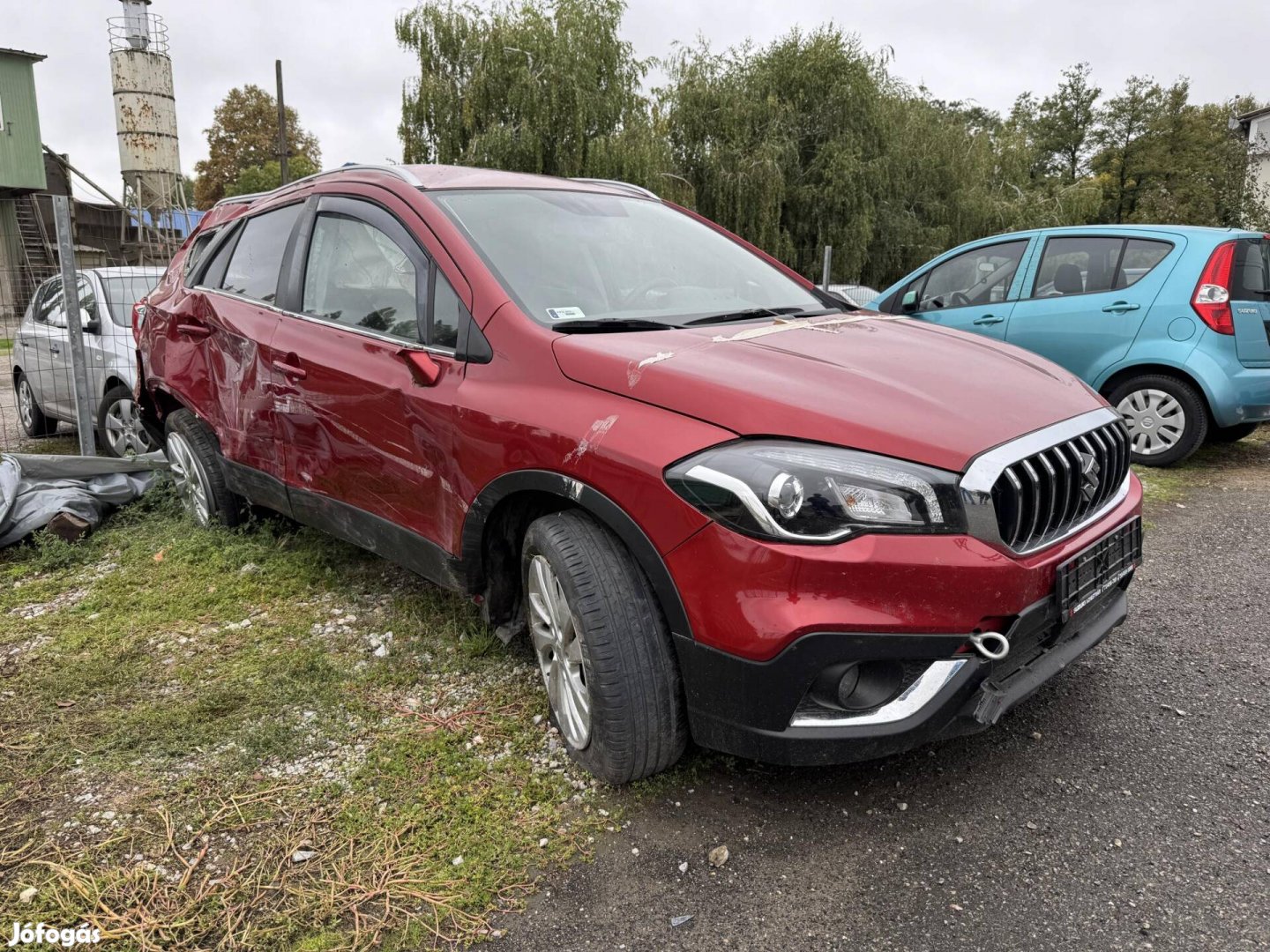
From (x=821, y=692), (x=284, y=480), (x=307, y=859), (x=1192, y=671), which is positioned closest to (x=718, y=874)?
(x=821, y=692)

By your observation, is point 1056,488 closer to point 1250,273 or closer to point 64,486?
point 1250,273

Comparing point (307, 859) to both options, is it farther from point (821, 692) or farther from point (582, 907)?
point (821, 692)

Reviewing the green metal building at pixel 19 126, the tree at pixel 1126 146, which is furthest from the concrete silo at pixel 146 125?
the tree at pixel 1126 146

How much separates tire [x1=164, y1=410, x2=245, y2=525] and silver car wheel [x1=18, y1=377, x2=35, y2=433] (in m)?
3.61

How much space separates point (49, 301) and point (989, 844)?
26.4 feet

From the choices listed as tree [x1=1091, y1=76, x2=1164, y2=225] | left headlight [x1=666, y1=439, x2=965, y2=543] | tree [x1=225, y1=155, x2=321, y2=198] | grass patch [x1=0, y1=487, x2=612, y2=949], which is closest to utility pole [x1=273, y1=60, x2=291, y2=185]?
tree [x1=225, y1=155, x2=321, y2=198]

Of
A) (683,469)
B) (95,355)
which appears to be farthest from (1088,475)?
(95,355)

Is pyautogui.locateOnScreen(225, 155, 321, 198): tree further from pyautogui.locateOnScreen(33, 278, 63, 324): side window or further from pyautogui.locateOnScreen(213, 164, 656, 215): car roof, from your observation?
pyautogui.locateOnScreen(213, 164, 656, 215): car roof

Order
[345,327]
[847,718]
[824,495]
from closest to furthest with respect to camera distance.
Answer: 1. [824,495]
2. [847,718]
3. [345,327]

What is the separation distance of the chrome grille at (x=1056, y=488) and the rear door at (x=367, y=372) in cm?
167

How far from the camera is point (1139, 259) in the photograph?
6.28 meters

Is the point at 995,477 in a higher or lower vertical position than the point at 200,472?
higher

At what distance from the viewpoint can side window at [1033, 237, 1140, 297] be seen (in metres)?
6.40

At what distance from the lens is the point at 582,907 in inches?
86.3
